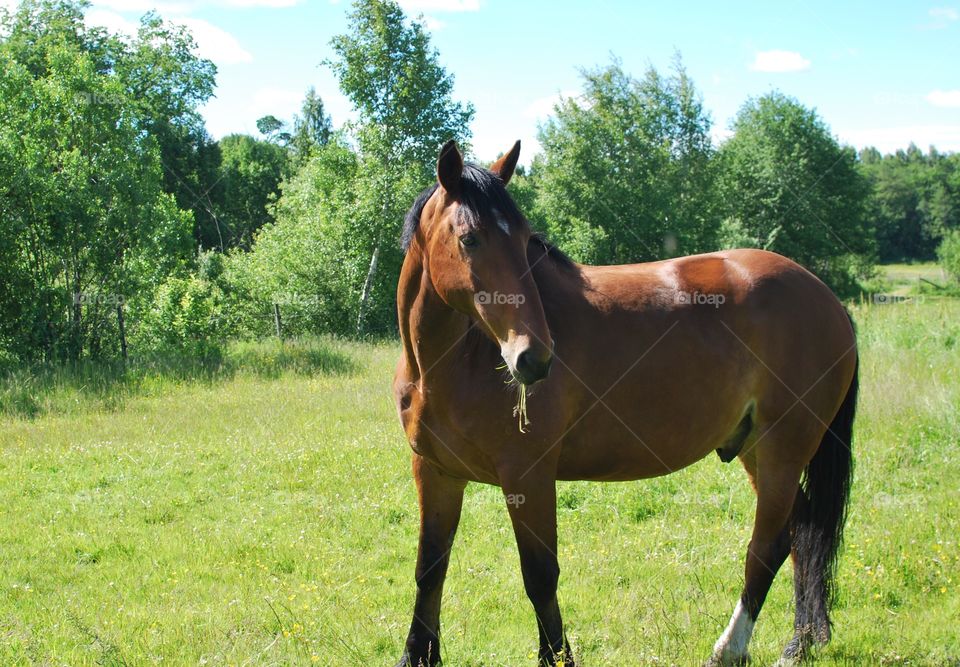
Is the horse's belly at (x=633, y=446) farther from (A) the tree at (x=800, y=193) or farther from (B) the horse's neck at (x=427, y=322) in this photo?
(A) the tree at (x=800, y=193)

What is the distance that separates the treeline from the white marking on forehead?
12.7m

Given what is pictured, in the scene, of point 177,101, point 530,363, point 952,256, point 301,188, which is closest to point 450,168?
point 530,363

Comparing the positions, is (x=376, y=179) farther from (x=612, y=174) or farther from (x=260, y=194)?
(x=260, y=194)

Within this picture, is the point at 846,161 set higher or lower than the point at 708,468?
higher

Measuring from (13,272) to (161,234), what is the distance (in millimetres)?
2614

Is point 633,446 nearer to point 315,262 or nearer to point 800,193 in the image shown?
point 315,262

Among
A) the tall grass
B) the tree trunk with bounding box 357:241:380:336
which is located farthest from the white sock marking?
the tree trunk with bounding box 357:241:380:336

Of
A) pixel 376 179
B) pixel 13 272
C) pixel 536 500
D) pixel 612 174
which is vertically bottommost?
pixel 536 500

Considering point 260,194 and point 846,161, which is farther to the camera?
point 260,194

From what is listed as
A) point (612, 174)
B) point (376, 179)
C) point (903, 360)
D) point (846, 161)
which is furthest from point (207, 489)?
point (846, 161)

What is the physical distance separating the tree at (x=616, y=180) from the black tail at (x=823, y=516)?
83.9 feet

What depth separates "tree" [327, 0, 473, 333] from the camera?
749 inches

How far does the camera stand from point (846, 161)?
42062 millimetres

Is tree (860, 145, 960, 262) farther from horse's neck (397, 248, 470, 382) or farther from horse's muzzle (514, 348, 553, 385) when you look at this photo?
horse's muzzle (514, 348, 553, 385)
